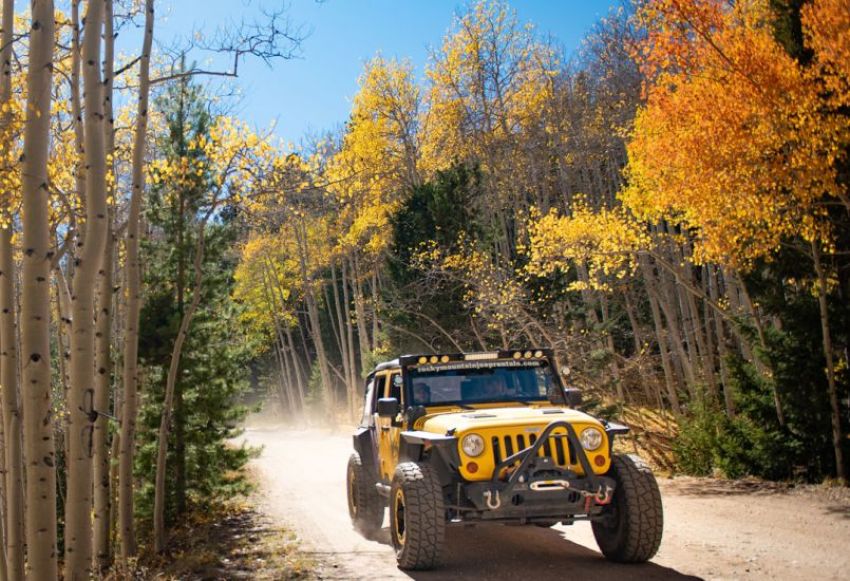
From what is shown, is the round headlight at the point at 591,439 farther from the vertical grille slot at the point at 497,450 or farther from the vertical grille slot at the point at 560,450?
the vertical grille slot at the point at 497,450

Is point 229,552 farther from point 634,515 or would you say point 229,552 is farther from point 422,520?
point 634,515

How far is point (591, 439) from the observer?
686 cm

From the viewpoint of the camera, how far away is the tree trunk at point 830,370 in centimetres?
1133

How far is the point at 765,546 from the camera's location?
7.69 metres

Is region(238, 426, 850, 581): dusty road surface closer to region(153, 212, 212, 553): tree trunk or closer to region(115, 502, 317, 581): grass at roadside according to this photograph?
region(115, 502, 317, 581): grass at roadside

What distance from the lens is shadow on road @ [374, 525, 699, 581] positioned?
6598 millimetres

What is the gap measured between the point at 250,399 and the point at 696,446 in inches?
2295

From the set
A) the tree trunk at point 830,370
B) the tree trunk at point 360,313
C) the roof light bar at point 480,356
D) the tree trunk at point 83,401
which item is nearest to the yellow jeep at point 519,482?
the roof light bar at point 480,356

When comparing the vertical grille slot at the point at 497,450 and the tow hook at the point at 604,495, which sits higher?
the vertical grille slot at the point at 497,450

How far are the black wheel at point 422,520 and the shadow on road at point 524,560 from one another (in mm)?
169

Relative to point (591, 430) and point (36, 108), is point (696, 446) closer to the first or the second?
point (591, 430)

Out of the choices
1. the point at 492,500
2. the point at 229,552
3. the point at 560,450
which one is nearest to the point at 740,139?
the point at 560,450

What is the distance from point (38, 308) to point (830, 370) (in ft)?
34.4

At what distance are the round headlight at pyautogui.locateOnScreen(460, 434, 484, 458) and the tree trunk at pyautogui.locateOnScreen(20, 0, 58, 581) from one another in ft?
11.7
